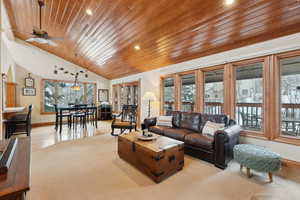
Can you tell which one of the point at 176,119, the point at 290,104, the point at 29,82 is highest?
the point at 29,82

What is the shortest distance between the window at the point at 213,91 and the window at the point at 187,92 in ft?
1.53

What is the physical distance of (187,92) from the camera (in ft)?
16.1

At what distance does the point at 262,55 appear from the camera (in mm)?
3043

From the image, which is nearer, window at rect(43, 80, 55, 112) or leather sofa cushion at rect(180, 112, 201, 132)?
leather sofa cushion at rect(180, 112, 201, 132)

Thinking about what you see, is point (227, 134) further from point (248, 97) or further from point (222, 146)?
point (248, 97)

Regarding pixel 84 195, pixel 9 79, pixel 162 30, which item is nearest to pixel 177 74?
pixel 162 30

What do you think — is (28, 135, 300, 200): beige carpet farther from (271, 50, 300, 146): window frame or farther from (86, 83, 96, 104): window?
(86, 83, 96, 104): window

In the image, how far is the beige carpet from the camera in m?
1.87

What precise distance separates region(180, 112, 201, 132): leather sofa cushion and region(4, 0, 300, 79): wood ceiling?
70.8 inches

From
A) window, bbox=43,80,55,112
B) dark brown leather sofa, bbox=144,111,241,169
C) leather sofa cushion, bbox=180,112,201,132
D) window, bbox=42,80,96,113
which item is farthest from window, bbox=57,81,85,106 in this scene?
leather sofa cushion, bbox=180,112,201,132

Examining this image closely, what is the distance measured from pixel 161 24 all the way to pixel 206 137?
2.63 metres

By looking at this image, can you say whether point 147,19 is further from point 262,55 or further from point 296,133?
point 296,133

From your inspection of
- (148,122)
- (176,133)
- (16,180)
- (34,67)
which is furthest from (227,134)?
(34,67)

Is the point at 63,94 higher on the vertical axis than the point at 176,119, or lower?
higher
